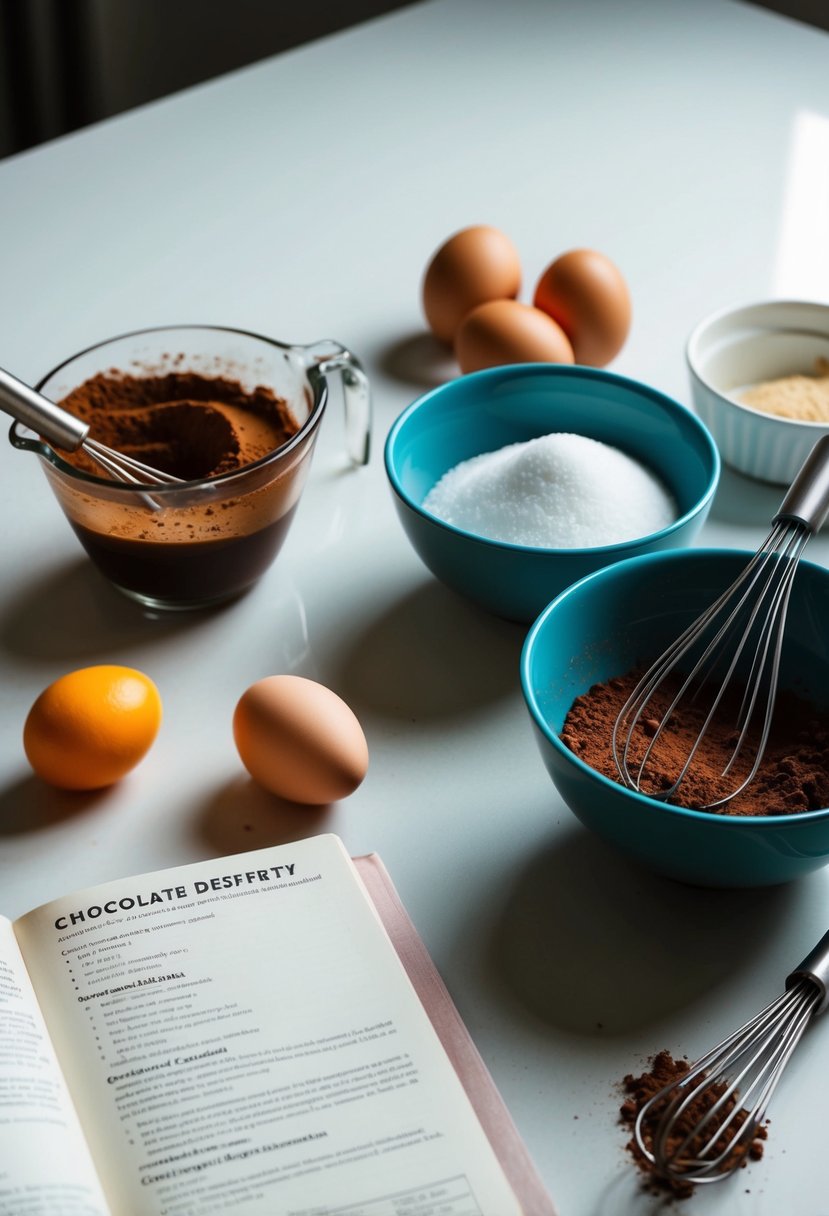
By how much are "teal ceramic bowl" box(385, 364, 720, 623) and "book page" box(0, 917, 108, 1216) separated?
45cm

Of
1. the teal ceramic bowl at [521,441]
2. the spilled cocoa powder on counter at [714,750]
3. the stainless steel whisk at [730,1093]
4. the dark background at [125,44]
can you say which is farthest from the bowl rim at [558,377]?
the dark background at [125,44]

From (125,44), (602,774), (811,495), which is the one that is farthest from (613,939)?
(125,44)

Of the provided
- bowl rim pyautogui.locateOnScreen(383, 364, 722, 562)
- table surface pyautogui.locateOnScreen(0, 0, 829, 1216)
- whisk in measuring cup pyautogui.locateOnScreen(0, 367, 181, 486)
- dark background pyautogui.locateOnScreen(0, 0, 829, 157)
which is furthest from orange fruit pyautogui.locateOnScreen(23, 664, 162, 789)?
dark background pyautogui.locateOnScreen(0, 0, 829, 157)

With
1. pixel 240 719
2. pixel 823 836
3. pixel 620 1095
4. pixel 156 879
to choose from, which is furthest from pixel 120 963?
pixel 823 836

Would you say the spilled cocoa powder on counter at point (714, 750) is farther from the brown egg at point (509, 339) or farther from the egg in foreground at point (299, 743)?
the brown egg at point (509, 339)

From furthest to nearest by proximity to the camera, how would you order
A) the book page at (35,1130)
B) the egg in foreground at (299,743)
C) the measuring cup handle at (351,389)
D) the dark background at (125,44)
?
1. the dark background at (125,44)
2. the measuring cup handle at (351,389)
3. the egg in foreground at (299,743)
4. the book page at (35,1130)

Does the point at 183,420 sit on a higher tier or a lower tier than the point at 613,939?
higher

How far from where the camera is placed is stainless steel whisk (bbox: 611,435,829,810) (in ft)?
2.71

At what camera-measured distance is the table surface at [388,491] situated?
0.77 m

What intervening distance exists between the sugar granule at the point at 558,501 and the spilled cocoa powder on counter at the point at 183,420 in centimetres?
16

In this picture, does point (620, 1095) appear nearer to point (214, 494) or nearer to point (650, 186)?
point (214, 494)

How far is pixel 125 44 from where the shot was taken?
2586mm

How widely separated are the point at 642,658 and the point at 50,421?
48 cm

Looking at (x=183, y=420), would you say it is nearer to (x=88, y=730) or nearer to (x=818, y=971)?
(x=88, y=730)
